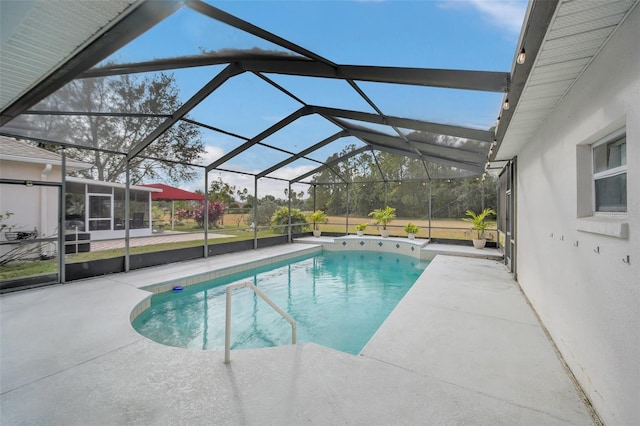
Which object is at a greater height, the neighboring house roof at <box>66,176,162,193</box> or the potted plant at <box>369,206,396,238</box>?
the neighboring house roof at <box>66,176,162,193</box>

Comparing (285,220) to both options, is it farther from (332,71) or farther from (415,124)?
(332,71)

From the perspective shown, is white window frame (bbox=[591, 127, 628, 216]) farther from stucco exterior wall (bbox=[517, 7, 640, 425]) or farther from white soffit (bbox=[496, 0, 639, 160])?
white soffit (bbox=[496, 0, 639, 160])

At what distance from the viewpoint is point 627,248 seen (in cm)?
175

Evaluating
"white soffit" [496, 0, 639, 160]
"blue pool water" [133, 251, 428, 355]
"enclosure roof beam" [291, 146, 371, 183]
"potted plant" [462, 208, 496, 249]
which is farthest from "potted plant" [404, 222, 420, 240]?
"white soffit" [496, 0, 639, 160]

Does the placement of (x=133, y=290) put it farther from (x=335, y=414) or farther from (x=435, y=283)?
(x=435, y=283)

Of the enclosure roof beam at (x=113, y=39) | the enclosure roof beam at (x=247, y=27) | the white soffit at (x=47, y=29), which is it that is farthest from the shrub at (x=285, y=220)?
the white soffit at (x=47, y=29)

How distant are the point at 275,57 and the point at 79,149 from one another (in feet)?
15.6

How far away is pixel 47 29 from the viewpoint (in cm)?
193

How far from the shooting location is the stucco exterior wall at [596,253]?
1.69m

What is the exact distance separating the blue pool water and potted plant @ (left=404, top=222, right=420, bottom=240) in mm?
3532

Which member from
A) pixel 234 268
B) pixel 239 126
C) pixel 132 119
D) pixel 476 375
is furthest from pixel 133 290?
pixel 476 375

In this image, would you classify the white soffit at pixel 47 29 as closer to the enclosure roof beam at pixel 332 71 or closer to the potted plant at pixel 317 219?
the enclosure roof beam at pixel 332 71

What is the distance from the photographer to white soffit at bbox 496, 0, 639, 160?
1.67 metres

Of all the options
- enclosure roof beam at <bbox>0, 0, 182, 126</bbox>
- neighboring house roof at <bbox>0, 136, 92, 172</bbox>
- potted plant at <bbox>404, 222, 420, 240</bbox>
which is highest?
enclosure roof beam at <bbox>0, 0, 182, 126</bbox>
